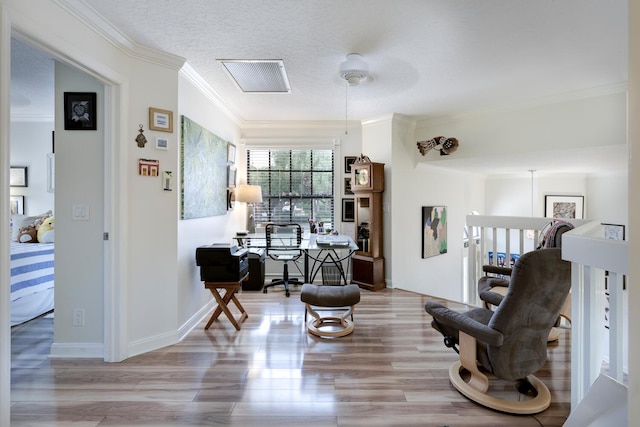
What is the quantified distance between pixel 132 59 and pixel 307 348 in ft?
9.18

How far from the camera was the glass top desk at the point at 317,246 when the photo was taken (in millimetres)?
3520

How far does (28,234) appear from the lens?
3.74 meters

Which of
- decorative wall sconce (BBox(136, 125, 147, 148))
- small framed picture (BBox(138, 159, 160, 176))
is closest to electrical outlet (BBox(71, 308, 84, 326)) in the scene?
small framed picture (BBox(138, 159, 160, 176))

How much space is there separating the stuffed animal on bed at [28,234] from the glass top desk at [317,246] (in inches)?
94.7

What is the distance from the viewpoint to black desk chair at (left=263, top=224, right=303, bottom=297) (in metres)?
4.05

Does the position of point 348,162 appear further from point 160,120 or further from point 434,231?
point 160,120

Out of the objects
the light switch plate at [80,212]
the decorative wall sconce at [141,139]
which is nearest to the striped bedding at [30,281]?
the light switch plate at [80,212]

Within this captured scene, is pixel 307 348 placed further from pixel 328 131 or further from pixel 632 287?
pixel 328 131

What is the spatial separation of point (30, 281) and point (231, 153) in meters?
2.58

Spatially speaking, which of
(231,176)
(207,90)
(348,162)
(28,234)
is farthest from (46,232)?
(348,162)

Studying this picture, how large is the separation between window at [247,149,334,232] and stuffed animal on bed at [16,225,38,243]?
2.78 meters

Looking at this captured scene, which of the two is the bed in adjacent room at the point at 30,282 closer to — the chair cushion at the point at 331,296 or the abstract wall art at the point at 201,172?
the abstract wall art at the point at 201,172

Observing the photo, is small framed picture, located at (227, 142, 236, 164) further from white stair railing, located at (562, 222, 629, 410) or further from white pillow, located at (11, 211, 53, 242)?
white stair railing, located at (562, 222, 629, 410)

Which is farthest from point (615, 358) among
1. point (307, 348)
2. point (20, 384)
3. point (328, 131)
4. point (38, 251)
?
point (38, 251)
